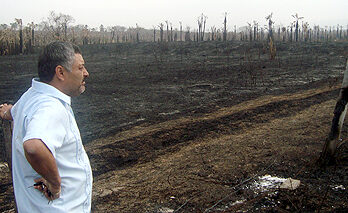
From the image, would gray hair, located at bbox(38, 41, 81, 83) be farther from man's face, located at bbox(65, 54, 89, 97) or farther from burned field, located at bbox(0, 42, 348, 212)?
burned field, located at bbox(0, 42, 348, 212)

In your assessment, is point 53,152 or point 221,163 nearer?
point 53,152

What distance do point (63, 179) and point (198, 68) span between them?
13.0m

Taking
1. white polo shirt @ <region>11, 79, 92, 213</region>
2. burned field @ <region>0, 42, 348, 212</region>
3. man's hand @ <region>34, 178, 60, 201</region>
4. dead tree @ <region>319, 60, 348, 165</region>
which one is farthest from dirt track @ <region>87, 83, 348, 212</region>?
man's hand @ <region>34, 178, 60, 201</region>

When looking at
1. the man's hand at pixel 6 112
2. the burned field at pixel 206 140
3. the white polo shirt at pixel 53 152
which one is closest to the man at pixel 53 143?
the white polo shirt at pixel 53 152

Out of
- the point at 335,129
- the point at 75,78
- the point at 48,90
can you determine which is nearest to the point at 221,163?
the point at 335,129

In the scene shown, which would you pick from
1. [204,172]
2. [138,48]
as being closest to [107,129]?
[204,172]

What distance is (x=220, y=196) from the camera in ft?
11.8

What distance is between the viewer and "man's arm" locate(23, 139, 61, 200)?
5.36ft

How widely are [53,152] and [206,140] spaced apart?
14.1 feet

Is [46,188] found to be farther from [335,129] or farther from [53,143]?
[335,129]

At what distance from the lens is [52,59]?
1903 mm

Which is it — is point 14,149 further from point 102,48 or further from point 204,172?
point 102,48

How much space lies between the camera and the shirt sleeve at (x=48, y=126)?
5.41 feet

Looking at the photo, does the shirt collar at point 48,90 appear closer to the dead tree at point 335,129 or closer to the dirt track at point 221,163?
the dirt track at point 221,163
